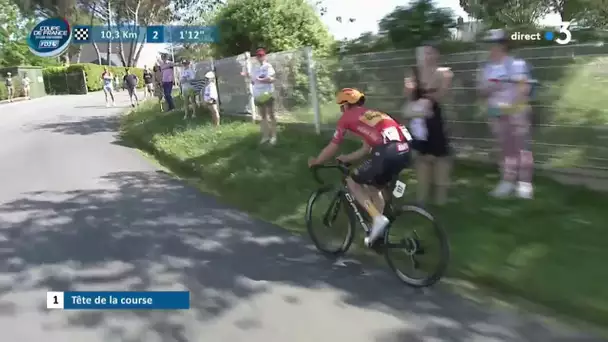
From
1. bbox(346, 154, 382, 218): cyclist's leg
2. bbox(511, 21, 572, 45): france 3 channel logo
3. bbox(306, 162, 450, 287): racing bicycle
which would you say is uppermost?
bbox(511, 21, 572, 45): france 3 channel logo

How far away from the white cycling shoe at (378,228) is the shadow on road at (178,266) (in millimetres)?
324

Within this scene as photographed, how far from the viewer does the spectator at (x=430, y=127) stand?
6.29 m

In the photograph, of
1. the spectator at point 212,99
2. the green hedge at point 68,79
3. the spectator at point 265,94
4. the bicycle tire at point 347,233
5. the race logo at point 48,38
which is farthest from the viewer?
the green hedge at point 68,79

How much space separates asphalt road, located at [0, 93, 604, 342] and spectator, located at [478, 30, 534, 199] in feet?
7.50

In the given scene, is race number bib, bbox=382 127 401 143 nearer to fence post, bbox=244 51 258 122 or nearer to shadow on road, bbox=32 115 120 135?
fence post, bbox=244 51 258 122

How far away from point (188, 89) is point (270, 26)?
9.31 ft

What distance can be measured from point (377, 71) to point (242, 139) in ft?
11.5

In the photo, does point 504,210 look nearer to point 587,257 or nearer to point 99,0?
point 587,257

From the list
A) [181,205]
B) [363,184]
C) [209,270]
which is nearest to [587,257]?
[363,184]

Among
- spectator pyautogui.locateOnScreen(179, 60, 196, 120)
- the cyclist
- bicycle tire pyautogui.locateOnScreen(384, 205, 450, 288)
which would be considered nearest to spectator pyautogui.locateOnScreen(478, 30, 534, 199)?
the cyclist

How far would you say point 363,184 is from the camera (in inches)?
208

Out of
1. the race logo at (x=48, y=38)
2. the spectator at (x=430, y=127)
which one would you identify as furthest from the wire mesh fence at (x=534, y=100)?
the race logo at (x=48, y=38)

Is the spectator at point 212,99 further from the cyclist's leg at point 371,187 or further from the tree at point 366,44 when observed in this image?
the cyclist's leg at point 371,187

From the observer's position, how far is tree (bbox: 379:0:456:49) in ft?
29.6
